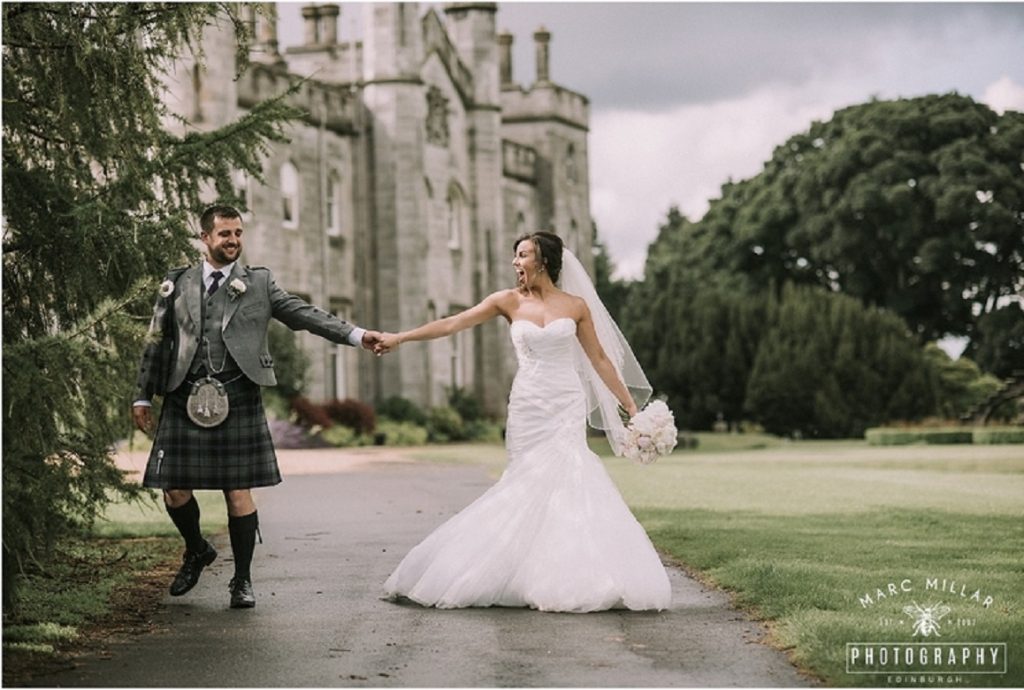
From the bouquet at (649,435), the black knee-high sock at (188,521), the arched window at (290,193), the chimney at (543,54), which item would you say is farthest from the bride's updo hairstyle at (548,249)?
the chimney at (543,54)

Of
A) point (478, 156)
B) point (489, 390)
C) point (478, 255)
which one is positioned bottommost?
point (489, 390)

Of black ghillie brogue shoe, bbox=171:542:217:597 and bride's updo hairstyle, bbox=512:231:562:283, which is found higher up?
bride's updo hairstyle, bbox=512:231:562:283

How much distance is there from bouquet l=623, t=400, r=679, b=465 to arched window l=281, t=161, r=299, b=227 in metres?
30.9

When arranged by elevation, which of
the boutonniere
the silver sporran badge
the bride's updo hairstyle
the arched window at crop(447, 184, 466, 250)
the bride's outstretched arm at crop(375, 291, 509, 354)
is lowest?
the silver sporran badge

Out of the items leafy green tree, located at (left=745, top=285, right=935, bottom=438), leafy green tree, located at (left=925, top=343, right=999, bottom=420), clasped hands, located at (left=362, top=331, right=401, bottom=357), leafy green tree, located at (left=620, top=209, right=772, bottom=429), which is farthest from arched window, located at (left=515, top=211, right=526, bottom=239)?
clasped hands, located at (left=362, top=331, right=401, bottom=357)

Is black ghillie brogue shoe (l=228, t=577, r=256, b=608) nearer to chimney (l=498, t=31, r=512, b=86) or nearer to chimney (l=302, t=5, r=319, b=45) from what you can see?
chimney (l=302, t=5, r=319, b=45)

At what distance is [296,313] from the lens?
9.22 m

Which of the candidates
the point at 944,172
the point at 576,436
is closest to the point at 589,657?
the point at 576,436

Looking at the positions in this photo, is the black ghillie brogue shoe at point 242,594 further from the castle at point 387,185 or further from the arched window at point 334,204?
the arched window at point 334,204

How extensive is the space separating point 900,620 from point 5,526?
427 centimetres

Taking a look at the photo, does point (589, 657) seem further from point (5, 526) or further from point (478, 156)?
point (478, 156)

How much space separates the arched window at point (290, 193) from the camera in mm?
40125

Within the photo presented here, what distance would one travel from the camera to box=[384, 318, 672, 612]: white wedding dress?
350 inches

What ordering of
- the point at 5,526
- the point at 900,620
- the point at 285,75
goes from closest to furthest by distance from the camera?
1. the point at 5,526
2. the point at 900,620
3. the point at 285,75
